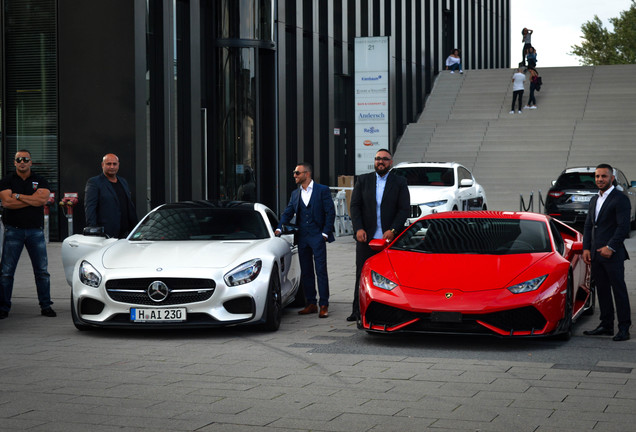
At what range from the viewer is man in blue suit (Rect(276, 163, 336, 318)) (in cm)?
1140

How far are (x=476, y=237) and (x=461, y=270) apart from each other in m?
0.82

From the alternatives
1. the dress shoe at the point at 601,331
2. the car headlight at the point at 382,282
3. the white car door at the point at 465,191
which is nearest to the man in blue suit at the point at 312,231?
the car headlight at the point at 382,282

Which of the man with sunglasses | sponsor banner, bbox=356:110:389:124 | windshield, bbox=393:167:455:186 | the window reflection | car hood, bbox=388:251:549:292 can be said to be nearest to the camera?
car hood, bbox=388:251:549:292

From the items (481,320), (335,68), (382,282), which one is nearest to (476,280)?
(481,320)

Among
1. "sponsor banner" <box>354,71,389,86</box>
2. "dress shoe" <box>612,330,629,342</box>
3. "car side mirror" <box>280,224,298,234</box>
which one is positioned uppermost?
"sponsor banner" <box>354,71,389,86</box>

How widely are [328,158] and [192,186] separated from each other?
10.2 m

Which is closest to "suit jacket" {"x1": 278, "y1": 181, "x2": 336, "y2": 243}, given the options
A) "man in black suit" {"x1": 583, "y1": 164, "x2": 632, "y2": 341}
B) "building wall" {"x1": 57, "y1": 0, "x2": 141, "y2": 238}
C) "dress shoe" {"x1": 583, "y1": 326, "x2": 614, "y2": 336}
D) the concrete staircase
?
"man in black suit" {"x1": 583, "y1": 164, "x2": 632, "y2": 341}

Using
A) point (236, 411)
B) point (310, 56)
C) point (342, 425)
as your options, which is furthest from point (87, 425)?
point (310, 56)

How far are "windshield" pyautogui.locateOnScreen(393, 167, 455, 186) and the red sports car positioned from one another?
11.1 meters

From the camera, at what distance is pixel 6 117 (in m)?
22.1

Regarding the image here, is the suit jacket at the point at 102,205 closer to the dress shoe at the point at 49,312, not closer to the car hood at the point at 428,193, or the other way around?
the dress shoe at the point at 49,312

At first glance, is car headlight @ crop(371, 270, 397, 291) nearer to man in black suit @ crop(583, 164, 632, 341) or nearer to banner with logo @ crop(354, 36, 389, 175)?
man in black suit @ crop(583, 164, 632, 341)

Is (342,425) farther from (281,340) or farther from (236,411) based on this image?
(281,340)

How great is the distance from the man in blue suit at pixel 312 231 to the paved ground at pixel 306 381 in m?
0.82
